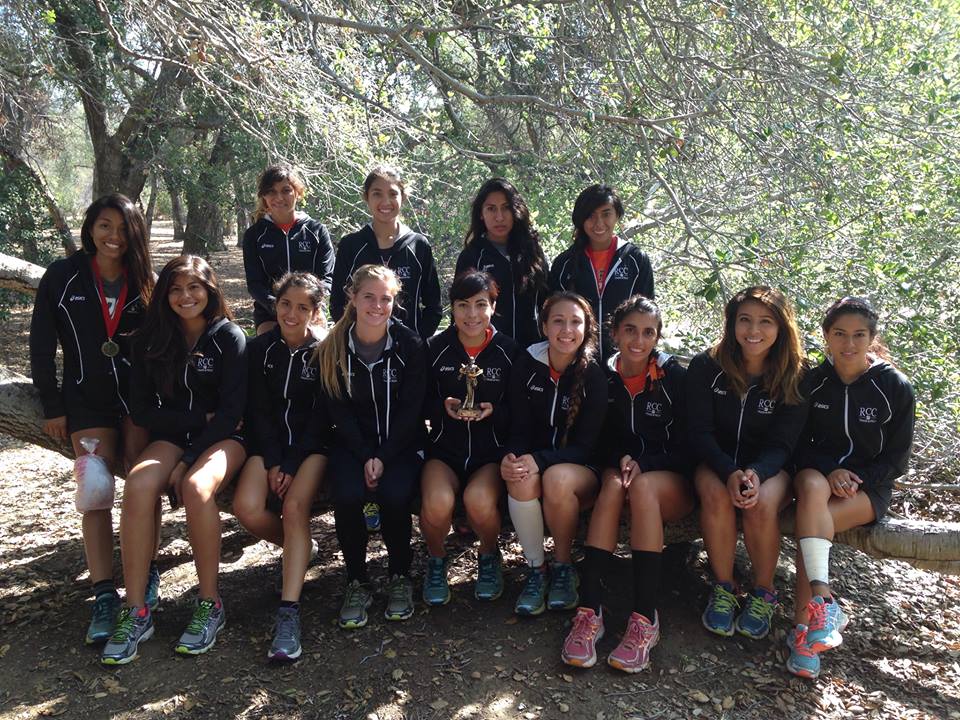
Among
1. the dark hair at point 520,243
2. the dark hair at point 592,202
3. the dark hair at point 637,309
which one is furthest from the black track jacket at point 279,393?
the dark hair at point 592,202

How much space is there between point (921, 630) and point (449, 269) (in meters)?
5.21

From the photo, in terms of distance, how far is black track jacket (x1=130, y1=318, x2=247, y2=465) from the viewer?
350cm

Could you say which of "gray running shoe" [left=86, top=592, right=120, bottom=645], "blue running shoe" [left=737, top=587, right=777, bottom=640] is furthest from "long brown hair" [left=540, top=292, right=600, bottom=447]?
"gray running shoe" [left=86, top=592, right=120, bottom=645]

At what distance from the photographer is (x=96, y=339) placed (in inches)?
143

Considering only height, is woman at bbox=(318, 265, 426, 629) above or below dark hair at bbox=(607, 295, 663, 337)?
below

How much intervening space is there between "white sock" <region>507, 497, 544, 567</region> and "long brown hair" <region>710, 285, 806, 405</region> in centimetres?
105

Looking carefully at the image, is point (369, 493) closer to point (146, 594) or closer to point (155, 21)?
point (146, 594)

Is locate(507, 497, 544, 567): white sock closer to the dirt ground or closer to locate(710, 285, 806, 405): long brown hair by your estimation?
the dirt ground

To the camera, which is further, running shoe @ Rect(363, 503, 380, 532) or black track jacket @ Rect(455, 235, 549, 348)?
running shoe @ Rect(363, 503, 380, 532)

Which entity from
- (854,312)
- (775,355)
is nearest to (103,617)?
(775,355)

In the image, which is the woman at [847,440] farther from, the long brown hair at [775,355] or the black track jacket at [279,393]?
the black track jacket at [279,393]

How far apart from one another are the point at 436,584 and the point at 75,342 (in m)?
2.01

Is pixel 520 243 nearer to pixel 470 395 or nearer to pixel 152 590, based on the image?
pixel 470 395

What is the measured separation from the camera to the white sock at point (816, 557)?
→ 3.20 m
